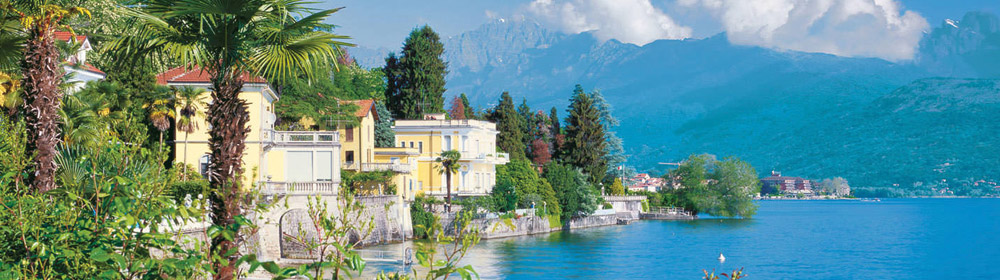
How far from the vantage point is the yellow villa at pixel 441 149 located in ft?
223

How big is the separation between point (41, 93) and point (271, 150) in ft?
102

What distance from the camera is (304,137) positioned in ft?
148

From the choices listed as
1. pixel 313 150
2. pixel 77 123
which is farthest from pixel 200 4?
pixel 313 150

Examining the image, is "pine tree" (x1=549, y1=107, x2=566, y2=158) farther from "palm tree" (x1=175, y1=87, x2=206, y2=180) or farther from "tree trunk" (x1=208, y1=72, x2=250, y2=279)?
"tree trunk" (x1=208, y1=72, x2=250, y2=279)

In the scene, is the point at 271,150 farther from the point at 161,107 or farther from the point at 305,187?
the point at 161,107

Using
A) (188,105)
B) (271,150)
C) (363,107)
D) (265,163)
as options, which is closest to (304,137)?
(271,150)

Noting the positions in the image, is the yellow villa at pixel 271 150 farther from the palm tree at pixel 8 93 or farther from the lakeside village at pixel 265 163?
the palm tree at pixel 8 93

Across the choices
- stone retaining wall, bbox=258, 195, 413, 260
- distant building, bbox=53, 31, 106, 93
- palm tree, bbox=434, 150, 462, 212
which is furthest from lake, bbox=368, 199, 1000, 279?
distant building, bbox=53, 31, 106, 93

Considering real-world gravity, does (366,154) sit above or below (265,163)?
above

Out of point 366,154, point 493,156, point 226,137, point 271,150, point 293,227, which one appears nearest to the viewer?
point 226,137

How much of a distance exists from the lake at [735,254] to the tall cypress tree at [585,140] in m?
6.43

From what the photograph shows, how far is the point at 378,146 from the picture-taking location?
68.8 metres

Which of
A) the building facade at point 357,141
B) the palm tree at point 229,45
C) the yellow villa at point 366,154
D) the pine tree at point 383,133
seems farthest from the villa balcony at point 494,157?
the palm tree at point 229,45

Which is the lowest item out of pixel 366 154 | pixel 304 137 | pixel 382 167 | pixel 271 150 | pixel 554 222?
pixel 554 222
